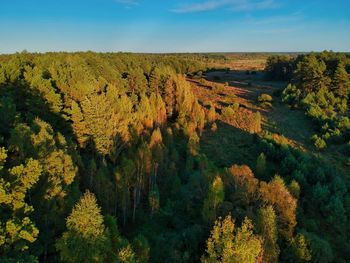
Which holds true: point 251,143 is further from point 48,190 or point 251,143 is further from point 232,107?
point 48,190

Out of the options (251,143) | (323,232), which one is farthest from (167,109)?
(323,232)

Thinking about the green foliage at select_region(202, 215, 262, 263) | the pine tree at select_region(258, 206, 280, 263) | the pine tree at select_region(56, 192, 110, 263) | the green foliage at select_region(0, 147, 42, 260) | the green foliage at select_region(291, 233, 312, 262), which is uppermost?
the green foliage at select_region(0, 147, 42, 260)

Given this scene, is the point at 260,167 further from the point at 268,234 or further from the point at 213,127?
the point at 213,127

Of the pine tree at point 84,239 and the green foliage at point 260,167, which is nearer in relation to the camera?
the pine tree at point 84,239

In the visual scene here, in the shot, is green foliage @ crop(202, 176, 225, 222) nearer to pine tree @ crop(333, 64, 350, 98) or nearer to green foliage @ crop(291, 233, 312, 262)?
→ green foliage @ crop(291, 233, 312, 262)

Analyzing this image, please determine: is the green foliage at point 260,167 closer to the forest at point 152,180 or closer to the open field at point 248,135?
the forest at point 152,180

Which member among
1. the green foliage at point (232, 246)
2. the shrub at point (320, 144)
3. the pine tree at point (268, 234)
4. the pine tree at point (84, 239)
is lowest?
the shrub at point (320, 144)

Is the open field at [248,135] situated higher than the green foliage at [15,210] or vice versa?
the green foliage at [15,210]

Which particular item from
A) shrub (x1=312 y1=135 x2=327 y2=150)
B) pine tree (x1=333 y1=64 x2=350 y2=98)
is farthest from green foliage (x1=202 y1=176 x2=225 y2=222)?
pine tree (x1=333 y1=64 x2=350 y2=98)

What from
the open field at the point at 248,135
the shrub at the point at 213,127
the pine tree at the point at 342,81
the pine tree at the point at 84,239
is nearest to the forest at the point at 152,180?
the pine tree at the point at 84,239
